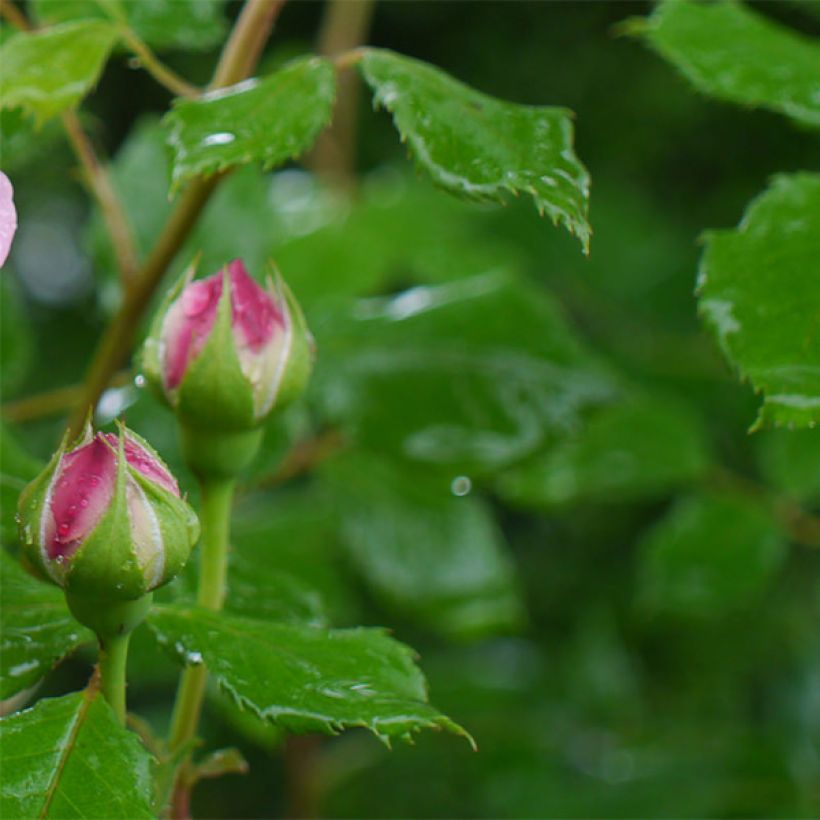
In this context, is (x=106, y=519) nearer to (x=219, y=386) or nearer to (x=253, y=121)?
(x=219, y=386)

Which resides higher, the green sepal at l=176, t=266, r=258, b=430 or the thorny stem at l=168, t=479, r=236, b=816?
the green sepal at l=176, t=266, r=258, b=430

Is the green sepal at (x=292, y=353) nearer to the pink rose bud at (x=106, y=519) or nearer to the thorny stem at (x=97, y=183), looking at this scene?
the pink rose bud at (x=106, y=519)

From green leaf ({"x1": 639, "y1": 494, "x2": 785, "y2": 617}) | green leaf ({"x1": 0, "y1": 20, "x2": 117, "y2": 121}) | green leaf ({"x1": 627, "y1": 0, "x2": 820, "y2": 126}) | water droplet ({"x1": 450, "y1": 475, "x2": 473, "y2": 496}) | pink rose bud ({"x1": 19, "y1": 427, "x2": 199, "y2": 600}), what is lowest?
green leaf ({"x1": 639, "y1": 494, "x2": 785, "y2": 617})

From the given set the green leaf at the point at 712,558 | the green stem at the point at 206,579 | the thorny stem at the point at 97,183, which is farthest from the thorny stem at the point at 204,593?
the green leaf at the point at 712,558

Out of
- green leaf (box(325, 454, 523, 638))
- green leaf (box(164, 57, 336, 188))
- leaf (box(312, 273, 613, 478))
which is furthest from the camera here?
green leaf (box(325, 454, 523, 638))

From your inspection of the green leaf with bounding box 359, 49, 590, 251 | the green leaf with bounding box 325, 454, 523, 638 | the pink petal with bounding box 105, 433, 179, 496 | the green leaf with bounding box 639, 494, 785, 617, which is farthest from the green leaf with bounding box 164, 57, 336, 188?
the green leaf with bounding box 639, 494, 785, 617

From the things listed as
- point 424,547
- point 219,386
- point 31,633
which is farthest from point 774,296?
point 424,547

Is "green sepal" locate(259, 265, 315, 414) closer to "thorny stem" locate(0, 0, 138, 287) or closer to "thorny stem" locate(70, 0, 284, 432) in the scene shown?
"thorny stem" locate(70, 0, 284, 432)

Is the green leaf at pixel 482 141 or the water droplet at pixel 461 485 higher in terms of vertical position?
the green leaf at pixel 482 141
